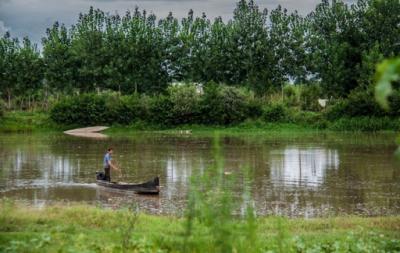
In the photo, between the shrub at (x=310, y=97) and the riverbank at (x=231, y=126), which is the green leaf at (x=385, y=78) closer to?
the riverbank at (x=231, y=126)

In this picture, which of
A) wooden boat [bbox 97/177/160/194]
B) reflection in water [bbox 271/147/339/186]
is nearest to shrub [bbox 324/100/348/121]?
reflection in water [bbox 271/147/339/186]

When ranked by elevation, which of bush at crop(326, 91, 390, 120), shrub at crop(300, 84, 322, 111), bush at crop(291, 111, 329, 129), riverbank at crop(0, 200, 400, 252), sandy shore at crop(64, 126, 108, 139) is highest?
shrub at crop(300, 84, 322, 111)

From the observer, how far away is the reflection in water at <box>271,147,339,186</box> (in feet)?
79.4

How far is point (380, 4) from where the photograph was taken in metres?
59.2

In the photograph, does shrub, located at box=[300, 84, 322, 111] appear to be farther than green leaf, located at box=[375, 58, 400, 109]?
Yes

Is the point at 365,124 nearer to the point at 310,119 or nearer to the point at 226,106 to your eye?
the point at 310,119

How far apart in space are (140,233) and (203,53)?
57.2 meters

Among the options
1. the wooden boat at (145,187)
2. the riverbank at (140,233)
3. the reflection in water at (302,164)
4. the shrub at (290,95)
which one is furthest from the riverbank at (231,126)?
the riverbank at (140,233)

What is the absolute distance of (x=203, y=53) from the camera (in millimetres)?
66938

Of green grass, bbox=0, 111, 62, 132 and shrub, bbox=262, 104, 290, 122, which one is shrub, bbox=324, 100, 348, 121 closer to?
shrub, bbox=262, 104, 290, 122

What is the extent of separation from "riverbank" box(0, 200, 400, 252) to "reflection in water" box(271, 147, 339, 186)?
10339 mm

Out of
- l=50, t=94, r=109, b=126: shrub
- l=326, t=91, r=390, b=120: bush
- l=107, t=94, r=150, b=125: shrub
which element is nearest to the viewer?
l=326, t=91, r=390, b=120: bush

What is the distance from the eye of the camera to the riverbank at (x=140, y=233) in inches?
315

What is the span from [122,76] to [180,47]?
285 inches
